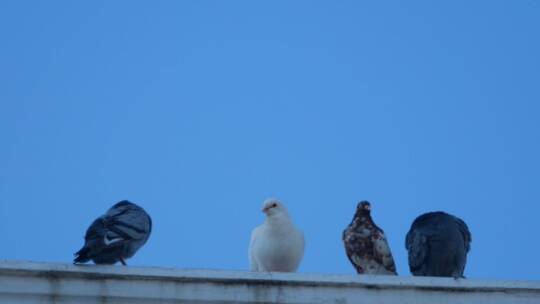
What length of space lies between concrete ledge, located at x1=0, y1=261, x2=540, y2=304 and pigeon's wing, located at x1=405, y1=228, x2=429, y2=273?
2399 millimetres

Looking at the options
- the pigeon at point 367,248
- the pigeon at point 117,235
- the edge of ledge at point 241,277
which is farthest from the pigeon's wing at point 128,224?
the pigeon at point 367,248

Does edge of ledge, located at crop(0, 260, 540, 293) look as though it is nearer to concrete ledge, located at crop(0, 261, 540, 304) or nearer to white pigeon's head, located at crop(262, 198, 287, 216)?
concrete ledge, located at crop(0, 261, 540, 304)

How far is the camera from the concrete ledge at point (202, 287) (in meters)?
7.16

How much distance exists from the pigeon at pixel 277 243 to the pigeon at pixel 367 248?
800 millimetres

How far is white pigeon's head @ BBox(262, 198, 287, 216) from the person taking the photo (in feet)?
35.2

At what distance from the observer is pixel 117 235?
8703 mm

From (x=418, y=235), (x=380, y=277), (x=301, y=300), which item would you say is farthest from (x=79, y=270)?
(x=418, y=235)

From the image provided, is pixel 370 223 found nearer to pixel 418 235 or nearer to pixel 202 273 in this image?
pixel 418 235

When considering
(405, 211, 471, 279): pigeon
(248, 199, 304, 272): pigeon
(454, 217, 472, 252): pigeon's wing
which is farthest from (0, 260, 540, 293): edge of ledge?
(248, 199, 304, 272): pigeon

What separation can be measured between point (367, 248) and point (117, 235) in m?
3.60

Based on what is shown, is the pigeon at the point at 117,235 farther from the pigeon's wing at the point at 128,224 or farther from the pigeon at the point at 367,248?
the pigeon at the point at 367,248

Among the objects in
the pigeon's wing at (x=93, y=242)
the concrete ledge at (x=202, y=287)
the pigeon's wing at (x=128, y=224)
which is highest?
the pigeon's wing at (x=128, y=224)

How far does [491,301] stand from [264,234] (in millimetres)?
3652

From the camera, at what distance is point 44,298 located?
714 cm
